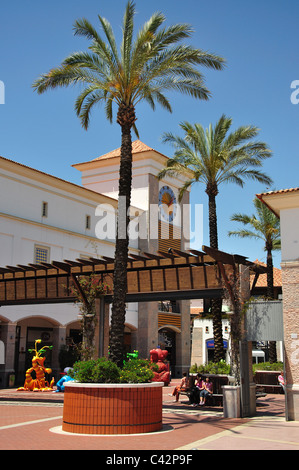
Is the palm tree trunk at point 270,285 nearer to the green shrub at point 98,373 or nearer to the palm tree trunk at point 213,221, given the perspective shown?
the palm tree trunk at point 213,221

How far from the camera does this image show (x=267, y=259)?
35.2m

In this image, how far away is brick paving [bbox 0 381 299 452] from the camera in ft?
32.8

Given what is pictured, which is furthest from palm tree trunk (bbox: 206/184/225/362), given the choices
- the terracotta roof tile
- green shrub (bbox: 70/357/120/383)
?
the terracotta roof tile

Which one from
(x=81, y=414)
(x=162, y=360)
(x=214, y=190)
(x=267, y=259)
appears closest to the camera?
(x=81, y=414)

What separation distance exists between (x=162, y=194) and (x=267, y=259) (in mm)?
12648

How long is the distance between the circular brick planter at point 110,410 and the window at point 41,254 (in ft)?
68.6

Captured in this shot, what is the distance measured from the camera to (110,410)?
11445 millimetres

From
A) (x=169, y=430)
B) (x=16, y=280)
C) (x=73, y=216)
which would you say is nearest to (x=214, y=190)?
(x=16, y=280)

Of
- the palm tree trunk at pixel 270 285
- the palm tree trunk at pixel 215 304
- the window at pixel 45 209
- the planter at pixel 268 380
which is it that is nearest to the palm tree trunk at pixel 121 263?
the palm tree trunk at pixel 215 304

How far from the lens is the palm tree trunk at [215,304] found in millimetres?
23484

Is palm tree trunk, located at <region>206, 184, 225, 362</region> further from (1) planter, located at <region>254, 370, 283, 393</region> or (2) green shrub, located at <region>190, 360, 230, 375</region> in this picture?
(1) planter, located at <region>254, 370, 283, 393</region>

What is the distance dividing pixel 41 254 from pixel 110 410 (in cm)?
2210
